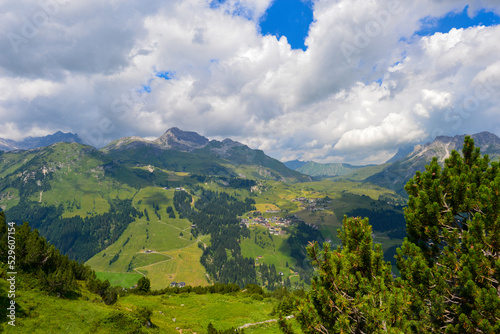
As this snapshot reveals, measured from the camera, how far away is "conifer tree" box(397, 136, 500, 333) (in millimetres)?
10109

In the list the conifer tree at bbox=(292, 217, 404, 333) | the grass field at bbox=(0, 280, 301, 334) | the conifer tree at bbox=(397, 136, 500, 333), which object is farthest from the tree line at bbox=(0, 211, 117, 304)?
the conifer tree at bbox=(397, 136, 500, 333)

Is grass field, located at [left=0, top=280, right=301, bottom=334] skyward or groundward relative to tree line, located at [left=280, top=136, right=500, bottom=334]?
groundward

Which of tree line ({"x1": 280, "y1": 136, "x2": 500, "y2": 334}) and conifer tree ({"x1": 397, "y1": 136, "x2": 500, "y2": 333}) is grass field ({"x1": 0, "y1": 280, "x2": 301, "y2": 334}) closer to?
tree line ({"x1": 280, "y1": 136, "x2": 500, "y2": 334})

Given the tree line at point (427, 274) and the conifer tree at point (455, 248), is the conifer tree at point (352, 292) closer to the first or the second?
the tree line at point (427, 274)

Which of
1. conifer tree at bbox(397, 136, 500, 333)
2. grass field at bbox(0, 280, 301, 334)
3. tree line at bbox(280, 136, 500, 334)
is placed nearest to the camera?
tree line at bbox(280, 136, 500, 334)

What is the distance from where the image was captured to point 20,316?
20594mm

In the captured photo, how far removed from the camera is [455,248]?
38.8 ft

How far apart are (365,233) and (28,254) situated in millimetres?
38587

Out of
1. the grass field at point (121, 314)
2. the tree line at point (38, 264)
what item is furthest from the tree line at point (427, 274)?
the tree line at point (38, 264)

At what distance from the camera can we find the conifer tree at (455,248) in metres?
10.1

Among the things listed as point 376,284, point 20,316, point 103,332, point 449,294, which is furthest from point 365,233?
point 20,316

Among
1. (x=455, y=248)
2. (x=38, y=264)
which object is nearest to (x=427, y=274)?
(x=455, y=248)

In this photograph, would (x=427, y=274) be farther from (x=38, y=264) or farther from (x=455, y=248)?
(x=38, y=264)

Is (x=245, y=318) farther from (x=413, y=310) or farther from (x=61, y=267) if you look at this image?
(x=413, y=310)
